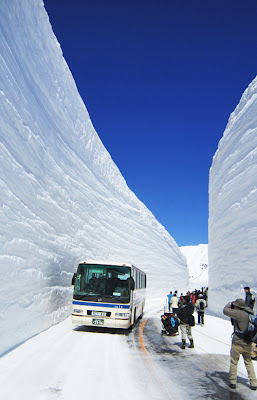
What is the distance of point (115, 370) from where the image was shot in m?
5.49

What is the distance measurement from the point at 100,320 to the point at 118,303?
72 cm

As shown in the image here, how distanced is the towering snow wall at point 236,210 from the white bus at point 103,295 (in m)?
5.78

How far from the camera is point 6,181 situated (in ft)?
25.3

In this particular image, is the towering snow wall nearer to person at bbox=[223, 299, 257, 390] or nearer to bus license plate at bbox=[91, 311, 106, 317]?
bus license plate at bbox=[91, 311, 106, 317]

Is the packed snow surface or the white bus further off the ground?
the packed snow surface

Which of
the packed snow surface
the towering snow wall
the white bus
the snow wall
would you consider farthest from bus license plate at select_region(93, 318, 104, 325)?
the packed snow surface

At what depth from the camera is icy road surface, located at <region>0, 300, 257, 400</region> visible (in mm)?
4363

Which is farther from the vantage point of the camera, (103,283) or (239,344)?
(103,283)

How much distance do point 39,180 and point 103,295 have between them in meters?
4.40

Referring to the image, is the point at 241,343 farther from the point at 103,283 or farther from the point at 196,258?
the point at 196,258

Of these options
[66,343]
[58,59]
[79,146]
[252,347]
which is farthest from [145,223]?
[252,347]

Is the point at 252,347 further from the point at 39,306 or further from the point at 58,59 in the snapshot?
the point at 58,59

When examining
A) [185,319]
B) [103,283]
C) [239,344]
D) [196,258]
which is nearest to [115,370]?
[239,344]

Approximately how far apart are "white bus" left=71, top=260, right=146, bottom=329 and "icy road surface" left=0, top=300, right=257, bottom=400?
0.71 m
